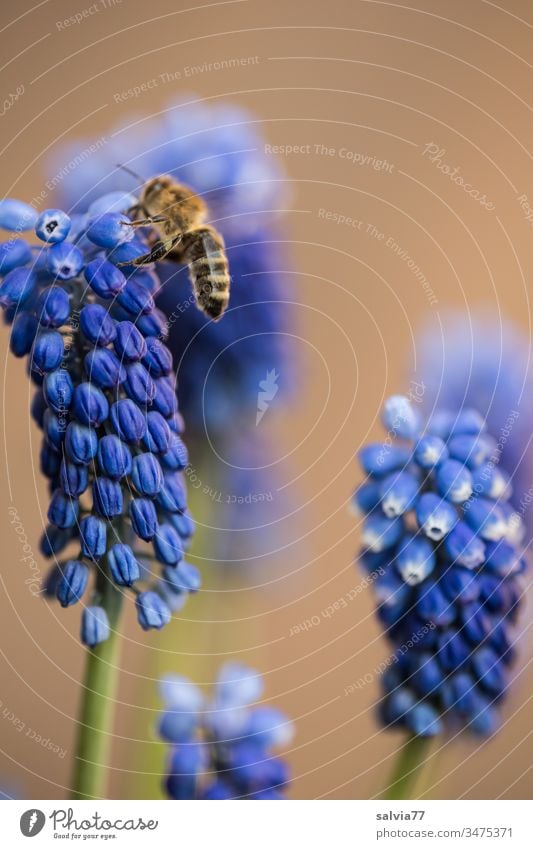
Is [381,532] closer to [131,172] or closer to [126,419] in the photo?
[126,419]

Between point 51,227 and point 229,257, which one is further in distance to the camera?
point 229,257

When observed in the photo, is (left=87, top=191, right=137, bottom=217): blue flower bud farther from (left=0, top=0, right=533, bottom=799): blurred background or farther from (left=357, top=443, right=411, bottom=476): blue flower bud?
(left=357, top=443, right=411, bottom=476): blue flower bud

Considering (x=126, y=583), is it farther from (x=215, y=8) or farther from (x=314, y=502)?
(x=215, y=8)

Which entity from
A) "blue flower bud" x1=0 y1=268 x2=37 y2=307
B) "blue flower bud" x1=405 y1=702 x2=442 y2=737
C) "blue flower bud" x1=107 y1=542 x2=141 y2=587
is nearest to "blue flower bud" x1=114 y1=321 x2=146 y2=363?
"blue flower bud" x1=0 y1=268 x2=37 y2=307

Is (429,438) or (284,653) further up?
(429,438)

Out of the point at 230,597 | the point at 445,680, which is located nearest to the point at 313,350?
the point at 230,597

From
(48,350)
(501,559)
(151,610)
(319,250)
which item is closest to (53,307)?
(48,350)
